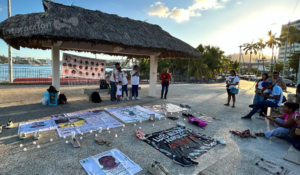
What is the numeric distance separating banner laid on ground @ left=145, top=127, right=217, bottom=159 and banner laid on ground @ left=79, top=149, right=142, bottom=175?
727 mm

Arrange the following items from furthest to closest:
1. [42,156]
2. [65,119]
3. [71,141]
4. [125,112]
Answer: [125,112] < [65,119] < [71,141] < [42,156]

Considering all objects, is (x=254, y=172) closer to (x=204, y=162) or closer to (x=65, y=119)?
(x=204, y=162)

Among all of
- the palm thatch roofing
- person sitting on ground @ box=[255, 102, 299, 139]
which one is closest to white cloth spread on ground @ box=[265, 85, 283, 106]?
person sitting on ground @ box=[255, 102, 299, 139]

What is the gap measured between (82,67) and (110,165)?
652cm

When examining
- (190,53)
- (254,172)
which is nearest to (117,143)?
(254,172)

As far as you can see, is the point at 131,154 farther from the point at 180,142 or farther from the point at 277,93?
the point at 277,93

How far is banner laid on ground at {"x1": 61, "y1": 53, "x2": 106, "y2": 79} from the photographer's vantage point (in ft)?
24.3

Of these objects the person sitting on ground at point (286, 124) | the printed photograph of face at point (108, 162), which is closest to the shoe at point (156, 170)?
the printed photograph of face at point (108, 162)

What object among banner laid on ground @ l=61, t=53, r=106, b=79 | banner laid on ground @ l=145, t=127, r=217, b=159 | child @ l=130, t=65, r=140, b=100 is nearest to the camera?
banner laid on ground @ l=145, t=127, r=217, b=159

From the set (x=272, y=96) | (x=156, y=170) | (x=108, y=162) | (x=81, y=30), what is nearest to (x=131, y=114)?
(x=108, y=162)

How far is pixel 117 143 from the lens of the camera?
3.34 metres

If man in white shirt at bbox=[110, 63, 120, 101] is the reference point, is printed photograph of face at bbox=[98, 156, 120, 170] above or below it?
below

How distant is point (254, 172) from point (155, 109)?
13.1 feet

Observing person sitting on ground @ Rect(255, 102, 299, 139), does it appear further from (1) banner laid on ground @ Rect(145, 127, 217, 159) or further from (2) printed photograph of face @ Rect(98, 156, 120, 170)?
(2) printed photograph of face @ Rect(98, 156, 120, 170)
